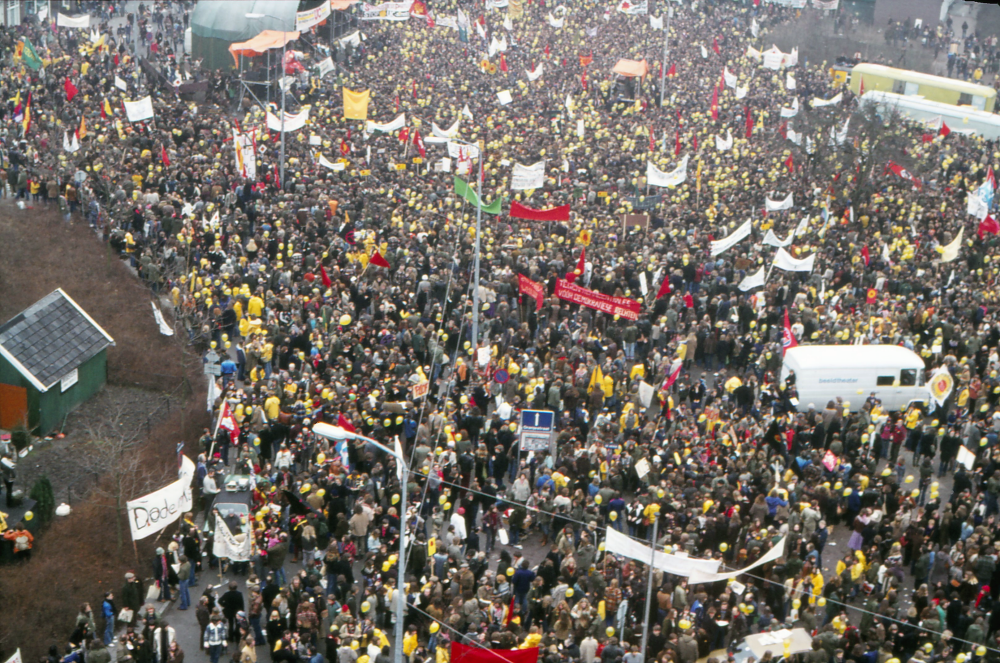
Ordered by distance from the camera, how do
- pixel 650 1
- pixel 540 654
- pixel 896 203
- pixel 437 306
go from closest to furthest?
pixel 540 654 < pixel 437 306 < pixel 896 203 < pixel 650 1

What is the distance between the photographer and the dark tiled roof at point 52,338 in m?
27.4

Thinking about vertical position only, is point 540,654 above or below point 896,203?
below

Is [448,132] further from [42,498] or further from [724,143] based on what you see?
[42,498]

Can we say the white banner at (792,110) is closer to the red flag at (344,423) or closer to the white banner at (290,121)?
the white banner at (290,121)

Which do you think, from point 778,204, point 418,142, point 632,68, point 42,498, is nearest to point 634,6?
point 632,68

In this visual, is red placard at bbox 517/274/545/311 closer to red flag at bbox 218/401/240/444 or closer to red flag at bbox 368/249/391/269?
red flag at bbox 368/249/391/269

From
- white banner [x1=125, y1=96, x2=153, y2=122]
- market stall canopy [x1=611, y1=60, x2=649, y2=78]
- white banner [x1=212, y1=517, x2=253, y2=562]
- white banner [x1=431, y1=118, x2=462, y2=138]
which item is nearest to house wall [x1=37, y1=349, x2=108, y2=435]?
white banner [x1=212, y1=517, x2=253, y2=562]

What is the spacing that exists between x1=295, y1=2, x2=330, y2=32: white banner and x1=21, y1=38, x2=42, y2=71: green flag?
35.2 feet

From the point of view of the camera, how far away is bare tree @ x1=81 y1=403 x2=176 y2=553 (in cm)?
2428

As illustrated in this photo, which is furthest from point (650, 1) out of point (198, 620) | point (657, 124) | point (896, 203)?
point (198, 620)

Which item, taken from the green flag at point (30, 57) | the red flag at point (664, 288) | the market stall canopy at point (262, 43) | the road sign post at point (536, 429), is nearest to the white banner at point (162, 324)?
the road sign post at point (536, 429)

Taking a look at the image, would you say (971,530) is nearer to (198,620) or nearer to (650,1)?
(198,620)

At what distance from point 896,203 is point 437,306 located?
16.4 m

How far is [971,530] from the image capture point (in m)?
22.9
